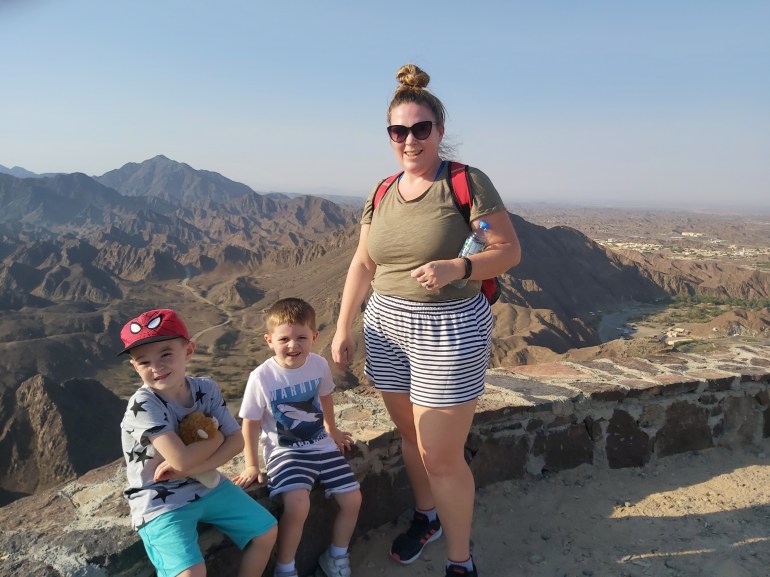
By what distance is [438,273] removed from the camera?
5.78 feet

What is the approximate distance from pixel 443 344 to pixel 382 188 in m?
0.66

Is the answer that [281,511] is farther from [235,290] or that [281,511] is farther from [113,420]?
[235,290]

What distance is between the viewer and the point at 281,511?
2.09 meters

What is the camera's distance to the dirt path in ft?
7.54

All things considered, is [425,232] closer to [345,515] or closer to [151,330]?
[151,330]

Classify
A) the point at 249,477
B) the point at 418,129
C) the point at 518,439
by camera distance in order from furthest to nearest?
the point at 518,439 < the point at 249,477 < the point at 418,129

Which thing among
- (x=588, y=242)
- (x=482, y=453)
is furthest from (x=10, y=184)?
(x=482, y=453)

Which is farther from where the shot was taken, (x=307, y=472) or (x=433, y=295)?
(x=307, y=472)

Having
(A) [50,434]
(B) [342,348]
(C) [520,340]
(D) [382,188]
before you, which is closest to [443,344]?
(B) [342,348]

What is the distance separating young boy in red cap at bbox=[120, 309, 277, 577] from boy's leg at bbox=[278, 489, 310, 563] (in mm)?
115

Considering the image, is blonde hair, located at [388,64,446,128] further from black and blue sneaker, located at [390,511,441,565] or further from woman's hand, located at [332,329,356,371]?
black and blue sneaker, located at [390,511,441,565]

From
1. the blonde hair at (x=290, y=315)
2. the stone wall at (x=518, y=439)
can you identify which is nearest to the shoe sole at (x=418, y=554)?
the stone wall at (x=518, y=439)

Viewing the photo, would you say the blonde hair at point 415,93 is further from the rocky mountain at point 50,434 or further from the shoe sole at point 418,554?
the rocky mountain at point 50,434

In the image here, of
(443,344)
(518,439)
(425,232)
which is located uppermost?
(425,232)
